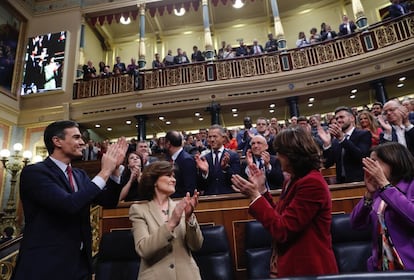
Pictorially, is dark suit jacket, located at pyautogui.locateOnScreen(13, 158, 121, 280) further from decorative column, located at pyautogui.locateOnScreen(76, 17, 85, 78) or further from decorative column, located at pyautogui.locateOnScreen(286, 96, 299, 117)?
decorative column, located at pyautogui.locateOnScreen(76, 17, 85, 78)

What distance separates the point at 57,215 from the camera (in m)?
1.29

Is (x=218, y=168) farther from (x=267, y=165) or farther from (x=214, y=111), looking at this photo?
(x=214, y=111)

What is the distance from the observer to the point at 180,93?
8453 millimetres

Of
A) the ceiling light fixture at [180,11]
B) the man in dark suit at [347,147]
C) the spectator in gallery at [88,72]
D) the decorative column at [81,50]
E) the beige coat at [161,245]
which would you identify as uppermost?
the ceiling light fixture at [180,11]

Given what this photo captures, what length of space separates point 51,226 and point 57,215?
2.1 inches

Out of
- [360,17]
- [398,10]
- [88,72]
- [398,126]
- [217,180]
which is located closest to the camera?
[398,126]

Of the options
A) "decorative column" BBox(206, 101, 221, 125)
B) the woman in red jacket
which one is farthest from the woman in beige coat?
"decorative column" BBox(206, 101, 221, 125)

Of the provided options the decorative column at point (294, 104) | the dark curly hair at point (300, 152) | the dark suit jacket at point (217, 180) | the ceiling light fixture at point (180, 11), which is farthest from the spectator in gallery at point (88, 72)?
the dark curly hair at point (300, 152)

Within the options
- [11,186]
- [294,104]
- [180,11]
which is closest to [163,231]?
[11,186]

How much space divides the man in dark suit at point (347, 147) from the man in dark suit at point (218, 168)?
90 centimetres

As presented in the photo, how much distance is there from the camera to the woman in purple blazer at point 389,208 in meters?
1.20

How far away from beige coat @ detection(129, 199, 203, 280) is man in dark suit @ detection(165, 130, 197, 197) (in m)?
1.01

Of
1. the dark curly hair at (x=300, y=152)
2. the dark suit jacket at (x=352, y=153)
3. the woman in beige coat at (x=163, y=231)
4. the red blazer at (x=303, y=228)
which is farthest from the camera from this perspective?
the dark suit jacket at (x=352, y=153)

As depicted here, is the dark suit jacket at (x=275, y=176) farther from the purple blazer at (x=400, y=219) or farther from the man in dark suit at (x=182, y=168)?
the purple blazer at (x=400, y=219)
